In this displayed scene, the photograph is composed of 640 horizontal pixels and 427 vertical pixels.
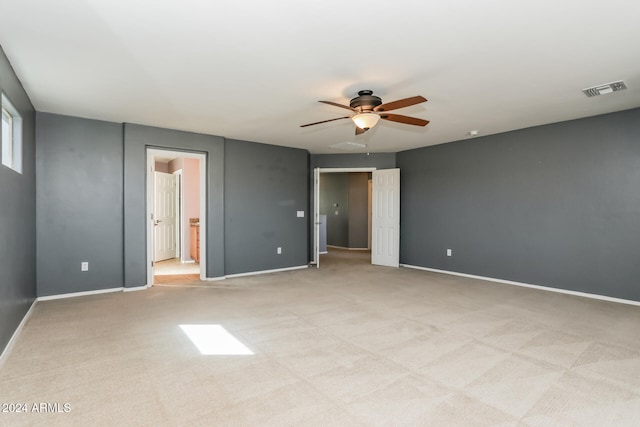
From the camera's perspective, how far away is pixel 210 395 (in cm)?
211

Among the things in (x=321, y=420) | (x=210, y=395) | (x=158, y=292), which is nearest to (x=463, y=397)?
(x=321, y=420)

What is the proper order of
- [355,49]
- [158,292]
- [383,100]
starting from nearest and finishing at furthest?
[355,49] < [383,100] < [158,292]

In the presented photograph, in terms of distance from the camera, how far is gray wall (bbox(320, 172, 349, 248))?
10086mm

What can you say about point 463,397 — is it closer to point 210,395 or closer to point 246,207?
point 210,395

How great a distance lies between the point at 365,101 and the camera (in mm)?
3408

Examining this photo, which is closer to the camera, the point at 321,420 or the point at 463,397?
the point at 321,420

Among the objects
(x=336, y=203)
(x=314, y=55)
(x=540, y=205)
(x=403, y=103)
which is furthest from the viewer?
(x=336, y=203)

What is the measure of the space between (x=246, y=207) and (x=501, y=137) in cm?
446

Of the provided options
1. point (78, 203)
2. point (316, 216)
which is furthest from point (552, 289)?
point (78, 203)

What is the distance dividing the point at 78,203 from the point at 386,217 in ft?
17.3

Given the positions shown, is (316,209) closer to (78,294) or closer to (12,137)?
(78,294)

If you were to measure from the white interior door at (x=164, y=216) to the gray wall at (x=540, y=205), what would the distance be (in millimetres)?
5526

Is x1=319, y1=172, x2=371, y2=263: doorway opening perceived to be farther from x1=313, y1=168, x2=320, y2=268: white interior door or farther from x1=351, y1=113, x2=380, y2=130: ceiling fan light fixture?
x1=351, y1=113, x2=380, y2=130: ceiling fan light fixture

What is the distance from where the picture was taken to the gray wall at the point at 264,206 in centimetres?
589
